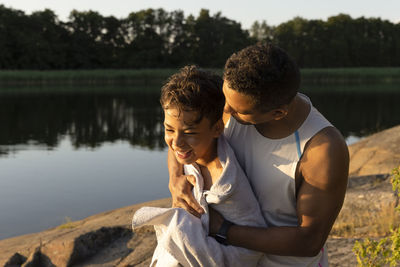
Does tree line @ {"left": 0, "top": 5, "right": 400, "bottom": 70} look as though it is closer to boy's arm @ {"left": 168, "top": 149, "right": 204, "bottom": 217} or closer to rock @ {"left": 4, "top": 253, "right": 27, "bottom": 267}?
rock @ {"left": 4, "top": 253, "right": 27, "bottom": 267}

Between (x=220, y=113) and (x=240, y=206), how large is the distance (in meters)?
0.40

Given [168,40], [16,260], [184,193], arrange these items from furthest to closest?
[168,40], [16,260], [184,193]

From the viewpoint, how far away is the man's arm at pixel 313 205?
1.74m

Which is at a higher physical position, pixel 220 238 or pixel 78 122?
pixel 220 238

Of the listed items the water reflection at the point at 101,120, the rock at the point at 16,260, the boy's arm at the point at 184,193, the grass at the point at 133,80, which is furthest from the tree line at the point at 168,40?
the boy's arm at the point at 184,193

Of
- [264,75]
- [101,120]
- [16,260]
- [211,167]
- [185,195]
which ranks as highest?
[264,75]

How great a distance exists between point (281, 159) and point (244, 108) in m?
0.27

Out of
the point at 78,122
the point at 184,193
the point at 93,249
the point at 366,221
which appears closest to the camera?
the point at 184,193

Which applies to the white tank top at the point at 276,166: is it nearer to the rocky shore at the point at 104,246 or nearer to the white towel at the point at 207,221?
the white towel at the point at 207,221

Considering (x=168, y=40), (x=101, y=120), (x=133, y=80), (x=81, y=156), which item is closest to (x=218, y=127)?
(x=81, y=156)

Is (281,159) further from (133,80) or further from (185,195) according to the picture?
(133,80)

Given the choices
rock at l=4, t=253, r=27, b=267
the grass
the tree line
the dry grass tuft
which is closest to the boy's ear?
the dry grass tuft

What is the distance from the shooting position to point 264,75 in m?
1.66

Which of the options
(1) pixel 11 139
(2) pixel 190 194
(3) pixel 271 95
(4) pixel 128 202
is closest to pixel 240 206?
(2) pixel 190 194
